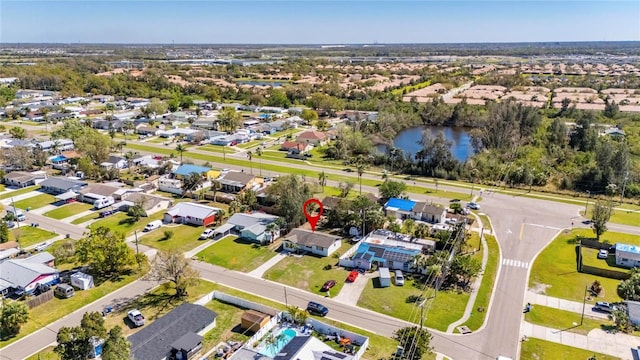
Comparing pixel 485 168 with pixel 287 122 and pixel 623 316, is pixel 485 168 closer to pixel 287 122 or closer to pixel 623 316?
pixel 623 316

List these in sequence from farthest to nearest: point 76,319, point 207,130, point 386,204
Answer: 1. point 207,130
2. point 386,204
3. point 76,319

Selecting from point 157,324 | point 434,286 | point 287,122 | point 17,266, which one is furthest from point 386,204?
point 287,122

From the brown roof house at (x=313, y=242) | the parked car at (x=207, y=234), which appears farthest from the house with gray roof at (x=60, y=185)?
the brown roof house at (x=313, y=242)

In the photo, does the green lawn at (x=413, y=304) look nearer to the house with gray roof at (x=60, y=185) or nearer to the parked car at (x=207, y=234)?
the parked car at (x=207, y=234)

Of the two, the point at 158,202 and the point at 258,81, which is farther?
the point at 258,81

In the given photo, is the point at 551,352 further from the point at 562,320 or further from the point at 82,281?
the point at 82,281

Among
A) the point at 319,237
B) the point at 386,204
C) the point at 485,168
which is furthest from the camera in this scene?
the point at 485,168

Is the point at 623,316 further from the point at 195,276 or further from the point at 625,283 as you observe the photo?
the point at 195,276
